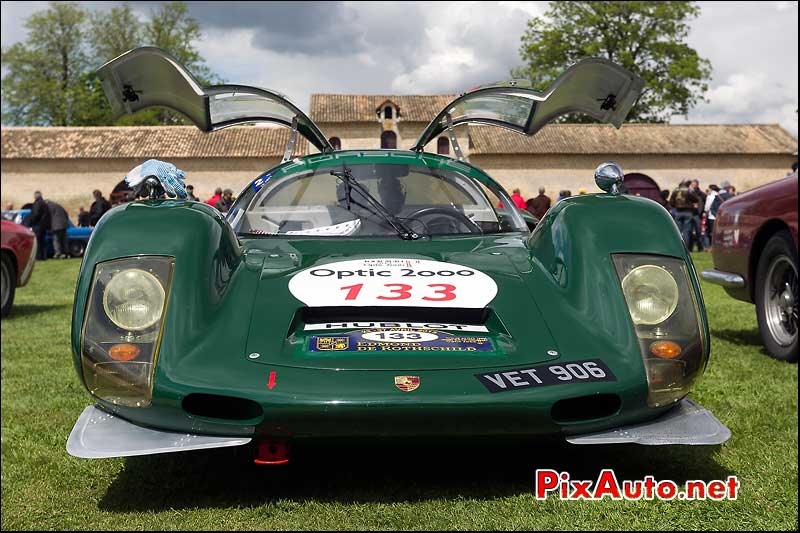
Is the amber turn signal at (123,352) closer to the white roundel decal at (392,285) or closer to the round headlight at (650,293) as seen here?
the white roundel decal at (392,285)

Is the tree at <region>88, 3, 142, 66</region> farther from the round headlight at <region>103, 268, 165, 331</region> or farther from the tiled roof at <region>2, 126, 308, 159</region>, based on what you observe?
the round headlight at <region>103, 268, 165, 331</region>

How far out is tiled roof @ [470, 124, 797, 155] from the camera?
157 feet

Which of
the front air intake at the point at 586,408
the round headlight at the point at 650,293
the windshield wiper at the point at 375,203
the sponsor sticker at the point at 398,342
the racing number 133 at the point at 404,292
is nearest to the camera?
the front air intake at the point at 586,408

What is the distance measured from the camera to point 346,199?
4.02 meters

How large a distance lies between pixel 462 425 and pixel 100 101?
59.7 m

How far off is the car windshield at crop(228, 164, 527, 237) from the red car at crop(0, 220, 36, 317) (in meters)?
5.55

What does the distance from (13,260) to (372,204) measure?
626 centimetres

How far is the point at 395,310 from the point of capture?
9.41ft

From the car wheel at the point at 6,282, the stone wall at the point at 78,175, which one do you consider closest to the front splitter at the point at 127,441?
the car wheel at the point at 6,282

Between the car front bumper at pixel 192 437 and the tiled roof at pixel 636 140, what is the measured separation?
4523 cm

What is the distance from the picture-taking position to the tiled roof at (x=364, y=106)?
170ft

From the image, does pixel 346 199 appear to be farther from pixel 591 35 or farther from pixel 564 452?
pixel 591 35

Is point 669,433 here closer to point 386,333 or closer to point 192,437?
point 386,333

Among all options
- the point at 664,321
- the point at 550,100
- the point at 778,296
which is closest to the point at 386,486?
the point at 664,321
